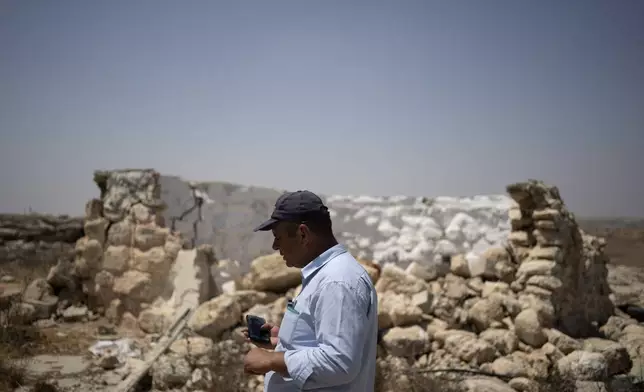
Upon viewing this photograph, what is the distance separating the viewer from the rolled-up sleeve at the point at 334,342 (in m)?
1.88

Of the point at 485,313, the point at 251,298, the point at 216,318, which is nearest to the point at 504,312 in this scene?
the point at 485,313

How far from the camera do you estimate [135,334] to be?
6.95 meters

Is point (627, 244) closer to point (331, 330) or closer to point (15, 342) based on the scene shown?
point (15, 342)

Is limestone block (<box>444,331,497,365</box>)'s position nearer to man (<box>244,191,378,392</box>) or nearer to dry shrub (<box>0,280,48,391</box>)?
man (<box>244,191,378,392</box>)

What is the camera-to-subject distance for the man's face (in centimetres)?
219

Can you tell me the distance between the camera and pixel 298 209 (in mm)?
2150

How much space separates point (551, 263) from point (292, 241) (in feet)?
16.0

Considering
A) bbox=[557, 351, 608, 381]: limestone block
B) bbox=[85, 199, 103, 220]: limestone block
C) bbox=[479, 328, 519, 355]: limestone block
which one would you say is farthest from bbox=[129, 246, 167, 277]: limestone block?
bbox=[557, 351, 608, 381]: limestone block

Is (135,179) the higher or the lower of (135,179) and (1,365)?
the higher

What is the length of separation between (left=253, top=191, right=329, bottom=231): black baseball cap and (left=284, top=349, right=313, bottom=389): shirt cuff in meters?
0.51

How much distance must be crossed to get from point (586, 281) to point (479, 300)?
159 cm

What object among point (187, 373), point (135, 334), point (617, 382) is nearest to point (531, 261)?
point (617, 382)

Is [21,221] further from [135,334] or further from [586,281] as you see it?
[586,281]

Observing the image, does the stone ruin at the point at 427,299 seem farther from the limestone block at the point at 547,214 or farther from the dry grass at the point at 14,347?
the dry grass at the point at 14,347
